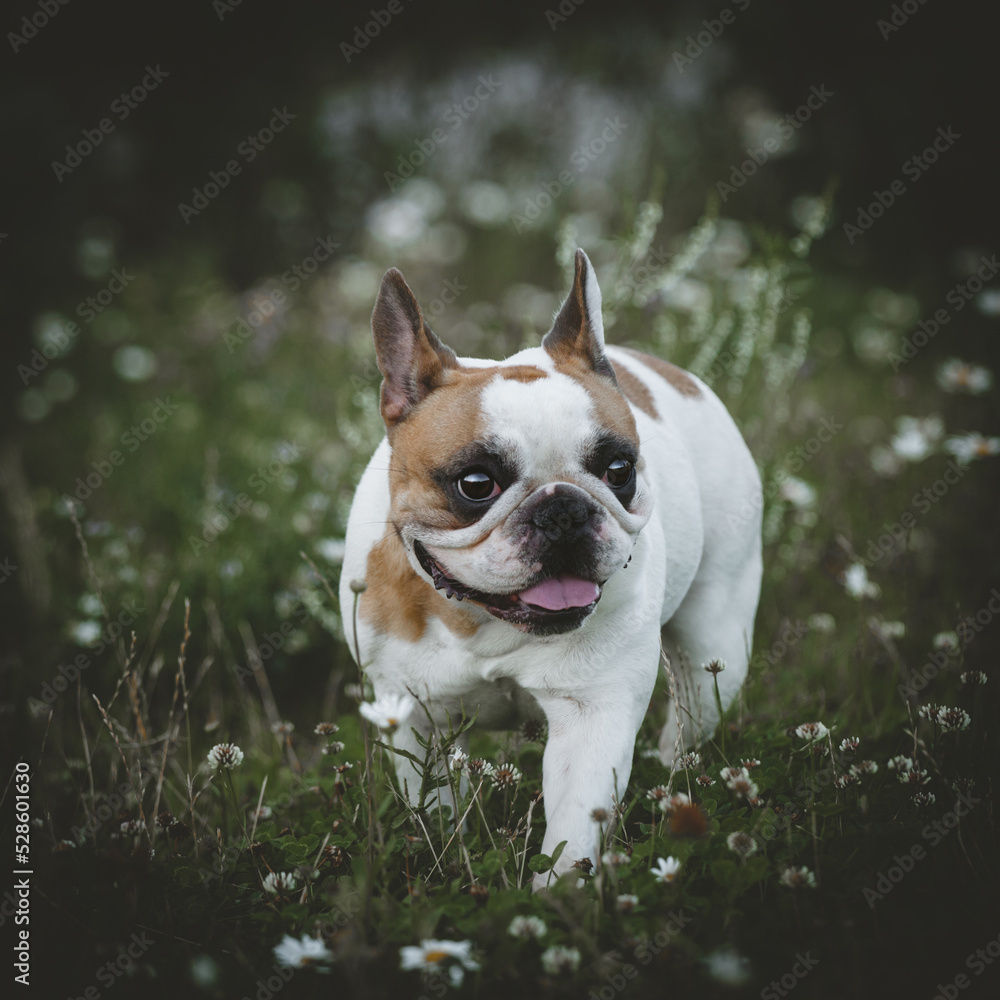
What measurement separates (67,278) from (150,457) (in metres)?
2.36

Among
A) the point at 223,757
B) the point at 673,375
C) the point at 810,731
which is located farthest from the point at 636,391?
the point at 223,757

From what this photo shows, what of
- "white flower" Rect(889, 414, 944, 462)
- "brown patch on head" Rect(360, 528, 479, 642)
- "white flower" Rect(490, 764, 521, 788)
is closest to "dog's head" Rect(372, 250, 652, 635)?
"brown patch on head" Rect(360, 528, 479, 642)

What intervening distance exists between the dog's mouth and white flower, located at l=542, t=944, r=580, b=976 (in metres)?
0.77

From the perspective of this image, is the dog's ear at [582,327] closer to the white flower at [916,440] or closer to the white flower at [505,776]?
the white flower at [505,776]

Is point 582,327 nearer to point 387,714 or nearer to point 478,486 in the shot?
point 478,486

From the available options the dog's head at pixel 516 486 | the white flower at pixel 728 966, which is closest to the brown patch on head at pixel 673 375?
the dog's head at pixel 516 486

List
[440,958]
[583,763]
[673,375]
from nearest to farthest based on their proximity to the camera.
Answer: [440,958]
[583,763]
[673,375]

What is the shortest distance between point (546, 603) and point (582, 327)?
3.06 feet

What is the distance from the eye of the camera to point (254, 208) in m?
8.65

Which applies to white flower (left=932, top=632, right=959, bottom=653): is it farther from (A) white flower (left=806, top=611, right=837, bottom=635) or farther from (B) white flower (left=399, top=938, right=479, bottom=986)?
(B) white flower (left=399, top=938, right=479, bottom=986)

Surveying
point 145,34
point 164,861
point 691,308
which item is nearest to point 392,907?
point 164,861

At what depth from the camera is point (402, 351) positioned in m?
2.82

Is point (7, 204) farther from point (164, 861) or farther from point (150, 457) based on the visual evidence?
point (164, 861)

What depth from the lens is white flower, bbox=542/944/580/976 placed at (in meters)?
2.11
